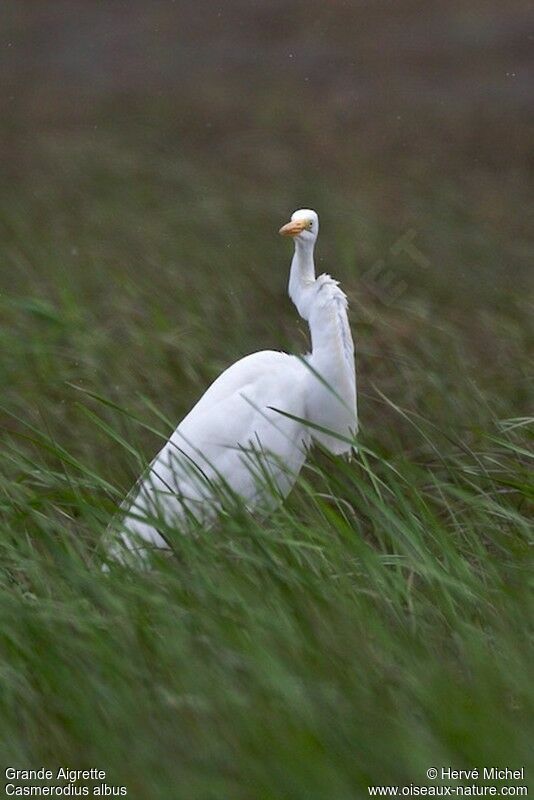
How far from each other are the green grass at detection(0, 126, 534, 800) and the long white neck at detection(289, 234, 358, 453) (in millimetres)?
191

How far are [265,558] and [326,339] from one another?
1.11 meters

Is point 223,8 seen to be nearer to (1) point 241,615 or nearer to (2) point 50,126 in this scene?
(2) point 50,126

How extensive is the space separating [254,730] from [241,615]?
349 mm

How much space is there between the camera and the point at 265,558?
238 centimetres

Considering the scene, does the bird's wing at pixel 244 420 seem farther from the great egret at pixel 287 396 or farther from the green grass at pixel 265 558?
the green grass at pixel 265 558

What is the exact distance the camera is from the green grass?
192cm

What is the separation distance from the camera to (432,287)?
4453 mm

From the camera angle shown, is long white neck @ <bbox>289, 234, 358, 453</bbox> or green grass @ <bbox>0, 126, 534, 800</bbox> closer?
green grass @ <bbox>0, 126, 534, 800</bbox>

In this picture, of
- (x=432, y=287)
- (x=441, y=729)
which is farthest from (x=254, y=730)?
(x=432, y=287)

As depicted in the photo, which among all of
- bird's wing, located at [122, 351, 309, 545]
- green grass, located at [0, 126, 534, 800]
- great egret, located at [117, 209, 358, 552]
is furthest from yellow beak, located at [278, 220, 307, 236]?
green grass, located at [0, 126, 534, 800]

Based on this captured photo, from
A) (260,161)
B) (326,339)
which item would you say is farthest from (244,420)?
(260,161)

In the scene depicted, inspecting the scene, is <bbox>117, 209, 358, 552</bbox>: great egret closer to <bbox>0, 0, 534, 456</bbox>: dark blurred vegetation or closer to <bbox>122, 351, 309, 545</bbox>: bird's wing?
<bbox>122, 351, 309, 545</bbox>: bird's wing

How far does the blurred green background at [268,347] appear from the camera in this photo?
6.54 ft

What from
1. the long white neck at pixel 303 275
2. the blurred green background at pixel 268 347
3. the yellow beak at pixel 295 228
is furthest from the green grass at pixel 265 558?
the yellow beak at pixel 295 228
